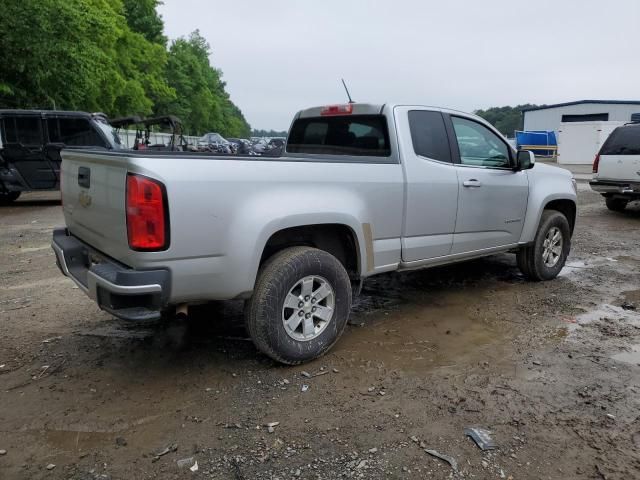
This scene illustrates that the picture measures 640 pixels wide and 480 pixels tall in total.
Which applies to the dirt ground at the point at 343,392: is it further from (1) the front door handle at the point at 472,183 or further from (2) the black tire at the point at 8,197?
(2) the black tire at the point at 8,197

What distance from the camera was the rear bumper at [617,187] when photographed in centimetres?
1037

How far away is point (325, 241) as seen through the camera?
13.0 ft

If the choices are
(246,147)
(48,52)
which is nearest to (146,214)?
(48,52)

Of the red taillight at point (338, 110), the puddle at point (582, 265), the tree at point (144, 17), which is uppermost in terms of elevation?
the tree at point (144, 17)

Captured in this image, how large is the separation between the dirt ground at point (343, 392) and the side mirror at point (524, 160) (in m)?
1.33

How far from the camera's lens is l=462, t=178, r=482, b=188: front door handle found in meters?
4.62

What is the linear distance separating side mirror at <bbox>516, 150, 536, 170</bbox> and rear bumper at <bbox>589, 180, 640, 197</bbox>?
6.64 metres

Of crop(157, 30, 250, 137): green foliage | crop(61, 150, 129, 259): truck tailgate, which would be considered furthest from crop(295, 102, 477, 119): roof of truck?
crop(157, 30, 250, 137): green foliage

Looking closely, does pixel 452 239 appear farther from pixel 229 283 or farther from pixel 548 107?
pixel 548 107

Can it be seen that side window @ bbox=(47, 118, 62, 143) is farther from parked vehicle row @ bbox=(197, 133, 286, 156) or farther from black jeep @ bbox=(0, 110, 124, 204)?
parked vehicle row @ bbox=(197, 133, 286, 156)

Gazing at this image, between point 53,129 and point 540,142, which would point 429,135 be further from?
point 540,142

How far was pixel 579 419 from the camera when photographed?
301 cm

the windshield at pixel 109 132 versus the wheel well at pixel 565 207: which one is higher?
the windshield at pixel 109 132

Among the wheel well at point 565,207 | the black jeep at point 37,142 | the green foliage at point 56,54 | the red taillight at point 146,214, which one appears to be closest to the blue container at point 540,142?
the green foliage at point 56,54
